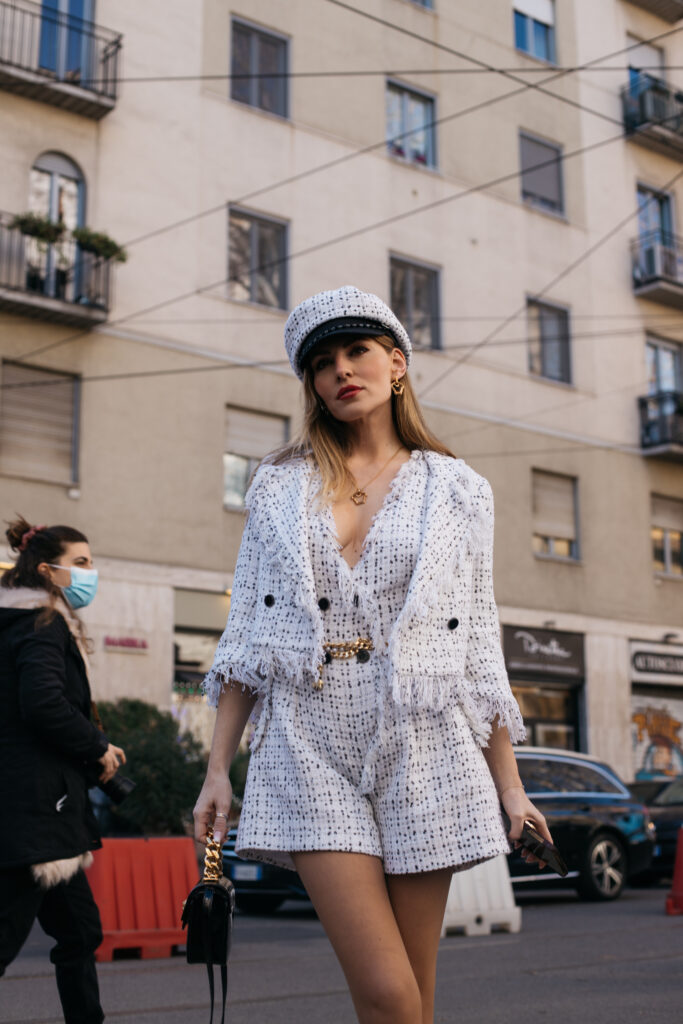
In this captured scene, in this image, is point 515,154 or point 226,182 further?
point 515,154

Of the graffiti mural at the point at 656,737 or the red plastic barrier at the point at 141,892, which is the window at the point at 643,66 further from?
the red plastic barrier at the point at 141,892

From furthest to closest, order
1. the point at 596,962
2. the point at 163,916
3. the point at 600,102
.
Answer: the point at 600,102 < the point at 163,916 < the point at 596,962

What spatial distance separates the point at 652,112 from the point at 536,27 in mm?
3078

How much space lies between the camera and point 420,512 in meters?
3.15

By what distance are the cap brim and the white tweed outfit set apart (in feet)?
1.89

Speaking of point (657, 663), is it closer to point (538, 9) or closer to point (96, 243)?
point (538, 9)

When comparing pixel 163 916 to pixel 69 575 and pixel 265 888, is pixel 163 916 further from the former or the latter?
pixel 69 575

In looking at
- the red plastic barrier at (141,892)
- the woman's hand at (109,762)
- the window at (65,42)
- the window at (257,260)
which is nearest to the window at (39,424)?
the window at (257,260)

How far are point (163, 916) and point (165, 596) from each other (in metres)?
11.0

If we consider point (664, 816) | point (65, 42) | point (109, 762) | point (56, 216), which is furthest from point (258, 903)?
point (65, 42)

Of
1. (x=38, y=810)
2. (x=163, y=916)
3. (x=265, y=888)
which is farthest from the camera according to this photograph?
(x=265, y=888)

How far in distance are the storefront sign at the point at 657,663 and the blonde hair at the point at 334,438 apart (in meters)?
23.7

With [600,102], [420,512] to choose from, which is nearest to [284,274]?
[600,102]

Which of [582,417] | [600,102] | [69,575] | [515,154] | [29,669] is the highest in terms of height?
[600,102]
